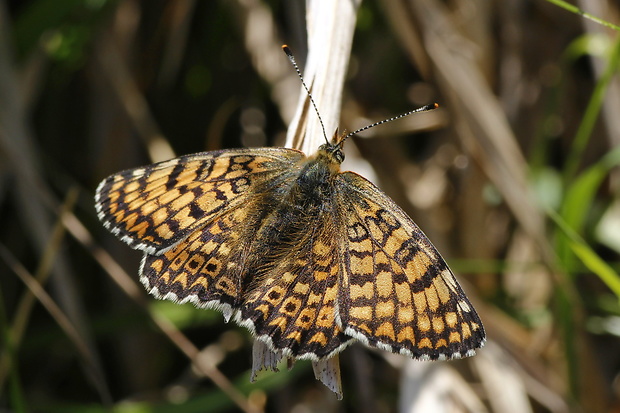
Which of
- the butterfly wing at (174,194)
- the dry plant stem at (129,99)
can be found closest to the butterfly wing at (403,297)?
the butterfly wing at (174,194)

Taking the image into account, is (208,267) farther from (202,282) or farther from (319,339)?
(319,339)

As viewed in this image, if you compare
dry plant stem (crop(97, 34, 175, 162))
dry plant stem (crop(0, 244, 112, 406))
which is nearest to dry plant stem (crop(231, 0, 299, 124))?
dry plant stem (crop(97, 34, 175, 162))

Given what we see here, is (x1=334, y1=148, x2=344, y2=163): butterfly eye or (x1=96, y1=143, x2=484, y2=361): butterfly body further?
(x1=334, y1=148, x2=344, y2=163): butterfly eye

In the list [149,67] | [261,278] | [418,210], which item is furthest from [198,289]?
[149,67]

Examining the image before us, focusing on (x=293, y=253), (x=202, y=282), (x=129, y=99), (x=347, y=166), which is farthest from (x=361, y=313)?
(x=129, y=99)

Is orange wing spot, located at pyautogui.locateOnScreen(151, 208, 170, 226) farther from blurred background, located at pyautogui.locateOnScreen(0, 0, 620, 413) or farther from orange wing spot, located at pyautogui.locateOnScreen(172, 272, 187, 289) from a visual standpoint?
blurred background, located at pyautogui.locateOnScreen(0, 0, 620, 413)

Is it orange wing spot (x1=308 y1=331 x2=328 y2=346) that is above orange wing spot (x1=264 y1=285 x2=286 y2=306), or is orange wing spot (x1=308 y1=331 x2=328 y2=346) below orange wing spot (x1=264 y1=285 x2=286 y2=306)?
below

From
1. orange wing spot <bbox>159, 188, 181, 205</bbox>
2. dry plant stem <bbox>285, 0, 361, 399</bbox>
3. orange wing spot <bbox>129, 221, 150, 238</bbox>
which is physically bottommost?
orange wing spot <bbox>129, 221, 150, 238</bbox>

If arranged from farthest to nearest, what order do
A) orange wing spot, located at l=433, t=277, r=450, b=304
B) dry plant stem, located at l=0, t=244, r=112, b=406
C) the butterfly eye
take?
dry plant stem, located at l=0, t=244, r=112, b=406 < the butterfly eye < orange wing spot, located at l=433, t=277, r=450, b=304
